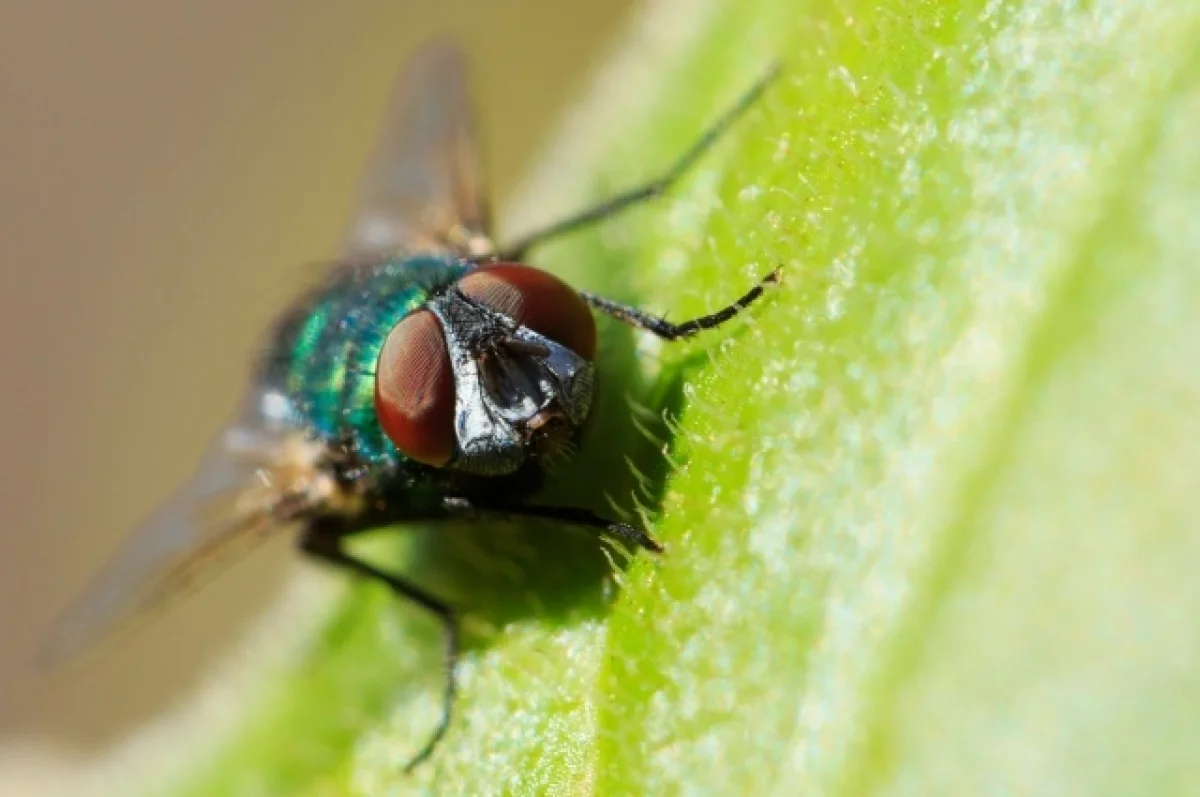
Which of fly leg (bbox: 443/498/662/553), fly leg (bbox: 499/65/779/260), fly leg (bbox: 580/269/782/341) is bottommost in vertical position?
fly leg (bbox: 443/498/662/553)

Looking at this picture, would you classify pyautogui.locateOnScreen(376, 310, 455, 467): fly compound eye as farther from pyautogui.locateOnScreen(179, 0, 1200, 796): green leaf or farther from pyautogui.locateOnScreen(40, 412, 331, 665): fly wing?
pyautogui.locateOnScreen(40, 412, 331, 665): fly wing

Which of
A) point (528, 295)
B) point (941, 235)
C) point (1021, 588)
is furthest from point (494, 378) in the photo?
point (1021, 588)

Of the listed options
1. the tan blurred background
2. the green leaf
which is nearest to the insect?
the green leaf

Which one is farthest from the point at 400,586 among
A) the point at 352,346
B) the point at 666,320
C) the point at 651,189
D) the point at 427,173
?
the point at 427,173

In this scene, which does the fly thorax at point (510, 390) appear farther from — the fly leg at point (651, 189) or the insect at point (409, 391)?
the fly leg at point (651, 189)

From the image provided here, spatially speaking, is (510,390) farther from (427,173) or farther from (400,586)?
(427,173)

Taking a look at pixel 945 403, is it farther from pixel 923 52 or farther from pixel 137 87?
pixel 137 87

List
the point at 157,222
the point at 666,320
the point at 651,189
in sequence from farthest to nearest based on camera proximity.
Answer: the point at 157,222 < the point at 651,189 < the point at 666,320
